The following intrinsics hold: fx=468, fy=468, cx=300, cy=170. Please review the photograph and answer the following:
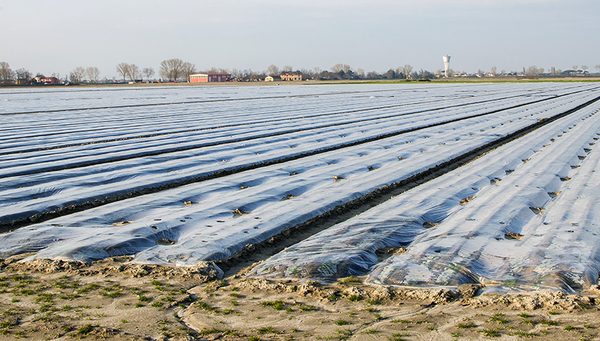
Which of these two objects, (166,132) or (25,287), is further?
(166,132)

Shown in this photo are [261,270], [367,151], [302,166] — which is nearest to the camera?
[261,270]

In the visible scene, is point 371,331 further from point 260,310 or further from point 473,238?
point 473,238

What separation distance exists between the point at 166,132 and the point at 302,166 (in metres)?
7.72

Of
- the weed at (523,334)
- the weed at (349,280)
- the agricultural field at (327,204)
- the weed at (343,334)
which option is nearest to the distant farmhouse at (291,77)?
the agricultural field at (327,204)

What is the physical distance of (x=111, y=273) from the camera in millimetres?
4469

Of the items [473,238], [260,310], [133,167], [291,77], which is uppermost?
[291,77]

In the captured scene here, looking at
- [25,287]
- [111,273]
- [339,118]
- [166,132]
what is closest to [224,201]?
[111,273]

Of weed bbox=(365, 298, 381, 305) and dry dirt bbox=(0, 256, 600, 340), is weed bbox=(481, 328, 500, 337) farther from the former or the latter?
weed bbox=(365, 298, 381, 305)

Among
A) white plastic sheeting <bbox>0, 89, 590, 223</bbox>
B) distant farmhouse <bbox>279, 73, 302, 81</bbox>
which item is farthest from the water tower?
white plastic sheeting <bbox>0, 89, 590, 223</bbox>

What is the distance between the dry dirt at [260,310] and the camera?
3285mm

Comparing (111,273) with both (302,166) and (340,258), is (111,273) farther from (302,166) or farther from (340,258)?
(302,166)

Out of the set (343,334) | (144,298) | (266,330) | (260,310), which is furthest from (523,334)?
(144,298)

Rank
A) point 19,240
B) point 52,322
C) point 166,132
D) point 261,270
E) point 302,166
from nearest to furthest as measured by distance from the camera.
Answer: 1. point 52,322
2. point 261,270
3. point 19,240
4. point 302,166
5. point 166,132

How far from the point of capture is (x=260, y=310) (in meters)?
3.70
